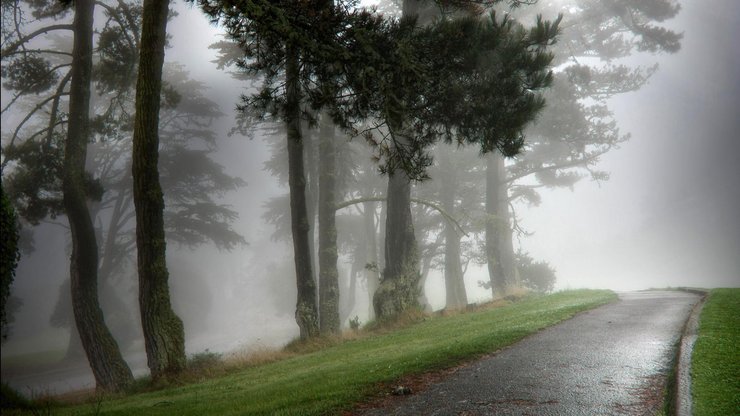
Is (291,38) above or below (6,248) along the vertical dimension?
above

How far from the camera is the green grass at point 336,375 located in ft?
17.6

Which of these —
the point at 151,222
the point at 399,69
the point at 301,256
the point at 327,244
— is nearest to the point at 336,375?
the point at 399,69

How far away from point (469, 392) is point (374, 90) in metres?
4.52

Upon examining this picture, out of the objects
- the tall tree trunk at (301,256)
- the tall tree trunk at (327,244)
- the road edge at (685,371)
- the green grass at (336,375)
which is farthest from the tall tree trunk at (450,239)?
the road edge at (685,371)

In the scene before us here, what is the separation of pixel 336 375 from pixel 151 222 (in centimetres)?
582

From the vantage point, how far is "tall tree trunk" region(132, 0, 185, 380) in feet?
31.2

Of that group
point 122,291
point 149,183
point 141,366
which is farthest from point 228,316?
point 149,183

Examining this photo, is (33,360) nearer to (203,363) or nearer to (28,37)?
(28,37)

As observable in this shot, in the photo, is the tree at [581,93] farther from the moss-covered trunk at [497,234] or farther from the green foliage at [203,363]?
the green foliage at [203,363]

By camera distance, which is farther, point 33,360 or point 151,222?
point 33,360

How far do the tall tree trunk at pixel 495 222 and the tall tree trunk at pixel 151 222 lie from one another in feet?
51.1

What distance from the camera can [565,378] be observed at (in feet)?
17.9

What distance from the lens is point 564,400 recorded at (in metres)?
4.64

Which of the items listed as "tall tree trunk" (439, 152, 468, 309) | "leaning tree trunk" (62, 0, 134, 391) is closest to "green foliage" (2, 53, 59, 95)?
"leaning tree trunk" (62, 0, 134, 391)
